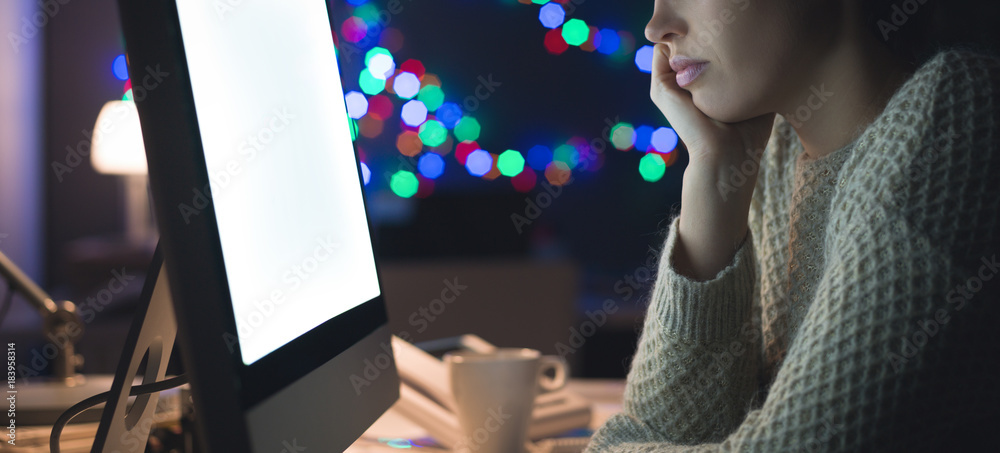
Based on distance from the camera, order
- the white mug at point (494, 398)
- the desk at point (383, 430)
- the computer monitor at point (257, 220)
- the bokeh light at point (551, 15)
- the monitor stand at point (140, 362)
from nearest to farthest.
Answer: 1. the computer monitor at point (257, 220)
2. the monitor stand at point (140, 362)
3. the desk at point (383, 430)
4. the white mug at point (494, 398)
5. the bokeh light at point (551, 15)

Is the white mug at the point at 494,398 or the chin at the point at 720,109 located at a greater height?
the chin at the point at 720,109

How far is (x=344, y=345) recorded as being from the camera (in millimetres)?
596

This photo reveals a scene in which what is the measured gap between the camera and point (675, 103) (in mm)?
836

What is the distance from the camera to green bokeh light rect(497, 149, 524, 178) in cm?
445

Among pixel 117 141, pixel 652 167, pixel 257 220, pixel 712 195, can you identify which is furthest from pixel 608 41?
pixel 257 220

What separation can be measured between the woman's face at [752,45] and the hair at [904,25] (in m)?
0.04

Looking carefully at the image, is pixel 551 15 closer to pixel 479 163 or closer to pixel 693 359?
pixel 479 163

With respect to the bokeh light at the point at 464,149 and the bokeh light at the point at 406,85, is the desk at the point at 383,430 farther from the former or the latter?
the bokeh light at the point at 406,85

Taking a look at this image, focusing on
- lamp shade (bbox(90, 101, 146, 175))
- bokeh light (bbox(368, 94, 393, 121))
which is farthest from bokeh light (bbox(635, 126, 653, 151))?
lamp shade (bbox(90, 101, 146, 175))

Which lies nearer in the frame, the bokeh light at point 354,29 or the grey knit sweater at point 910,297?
the grey knit sweater at point 910,297

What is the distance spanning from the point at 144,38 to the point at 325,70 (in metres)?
0.32

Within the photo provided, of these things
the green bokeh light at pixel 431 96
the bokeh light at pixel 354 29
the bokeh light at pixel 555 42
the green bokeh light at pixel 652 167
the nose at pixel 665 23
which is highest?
the bokeh light at pixel 354 29

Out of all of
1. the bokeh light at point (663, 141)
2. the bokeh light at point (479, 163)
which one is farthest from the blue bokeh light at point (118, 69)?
the bokeh light at point (663, 141)

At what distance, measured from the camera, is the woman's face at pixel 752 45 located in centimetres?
72
